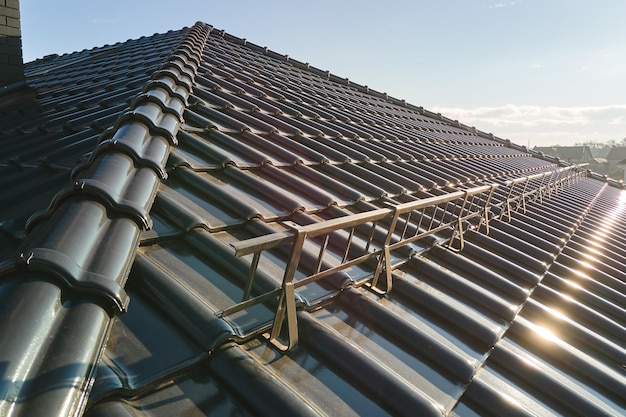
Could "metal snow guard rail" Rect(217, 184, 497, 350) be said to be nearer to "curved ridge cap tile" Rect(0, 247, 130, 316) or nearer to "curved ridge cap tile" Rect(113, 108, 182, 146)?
"curved ridge cap tile" Rect(0, 247, 130, 316)

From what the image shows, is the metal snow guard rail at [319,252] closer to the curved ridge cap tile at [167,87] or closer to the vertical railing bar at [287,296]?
the vertical railing bar at [287,296]

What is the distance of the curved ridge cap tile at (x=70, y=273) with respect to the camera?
5.14 feet

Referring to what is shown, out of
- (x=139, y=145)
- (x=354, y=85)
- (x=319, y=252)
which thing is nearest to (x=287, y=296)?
(x=319, y=252)

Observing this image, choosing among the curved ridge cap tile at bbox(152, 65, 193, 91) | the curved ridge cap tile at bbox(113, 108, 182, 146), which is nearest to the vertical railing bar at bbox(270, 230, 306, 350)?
the curved ridge cap tile at bbox(113, 108, 182, 146)

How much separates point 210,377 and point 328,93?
9325mm

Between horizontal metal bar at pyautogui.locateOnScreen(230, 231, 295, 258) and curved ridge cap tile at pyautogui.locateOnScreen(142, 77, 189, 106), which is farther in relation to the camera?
curved ridge cap tile at pyautogui.locateOnScreen(142, 77, 189, 106)

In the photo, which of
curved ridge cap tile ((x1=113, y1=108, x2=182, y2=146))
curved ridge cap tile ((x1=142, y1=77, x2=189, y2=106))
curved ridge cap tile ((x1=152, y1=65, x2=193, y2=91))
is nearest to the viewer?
curved ridge cap tile ((x1=113, y1=108, x2=182, y2=146))

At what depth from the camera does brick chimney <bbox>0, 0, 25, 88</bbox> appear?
251 inches

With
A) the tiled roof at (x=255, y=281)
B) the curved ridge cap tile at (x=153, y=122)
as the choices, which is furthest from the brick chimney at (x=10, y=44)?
the curved ridge cap tile at (x=153, y=122)

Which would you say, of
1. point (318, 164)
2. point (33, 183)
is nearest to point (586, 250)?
point (318, 164)

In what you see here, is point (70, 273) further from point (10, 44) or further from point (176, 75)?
point (10, 44)

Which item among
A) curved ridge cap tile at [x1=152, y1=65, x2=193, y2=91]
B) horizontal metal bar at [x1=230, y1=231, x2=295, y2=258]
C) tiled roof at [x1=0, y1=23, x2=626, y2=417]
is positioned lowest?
tiled roof at [x1=0, y1=23, x2=626, y2=417]

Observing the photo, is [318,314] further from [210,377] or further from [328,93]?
[328,93]

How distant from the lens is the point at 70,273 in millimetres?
1609
